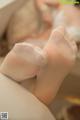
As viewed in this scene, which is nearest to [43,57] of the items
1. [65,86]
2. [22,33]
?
[22,33]

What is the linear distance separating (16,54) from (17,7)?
10.7 inches

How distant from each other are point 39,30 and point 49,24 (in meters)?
0.04

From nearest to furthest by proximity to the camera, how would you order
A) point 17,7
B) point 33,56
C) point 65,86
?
point 33,56 → point 17,7 → point 65,86

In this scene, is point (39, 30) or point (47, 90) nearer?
point (47, 90)

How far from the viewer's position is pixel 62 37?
33.0 inches

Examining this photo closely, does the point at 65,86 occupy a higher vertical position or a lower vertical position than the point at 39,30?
lower

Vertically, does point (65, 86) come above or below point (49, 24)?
below

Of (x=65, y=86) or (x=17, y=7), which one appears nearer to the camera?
(x=17, y=7)

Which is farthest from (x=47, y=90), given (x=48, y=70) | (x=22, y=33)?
(x=22, y=33)

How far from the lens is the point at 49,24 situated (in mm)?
1078

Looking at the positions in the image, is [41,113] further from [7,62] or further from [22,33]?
[22,33]

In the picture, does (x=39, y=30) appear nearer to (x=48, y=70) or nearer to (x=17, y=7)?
(x=17, y=7)

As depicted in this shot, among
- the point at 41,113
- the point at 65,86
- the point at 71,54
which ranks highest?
the point at 71,54

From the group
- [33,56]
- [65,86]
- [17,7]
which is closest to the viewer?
[33,56]
